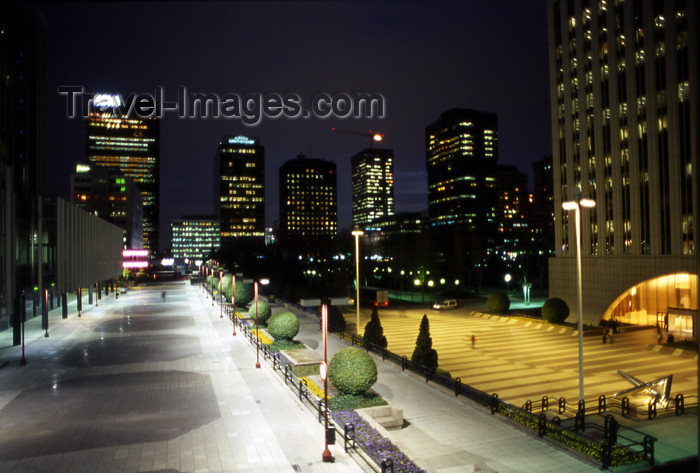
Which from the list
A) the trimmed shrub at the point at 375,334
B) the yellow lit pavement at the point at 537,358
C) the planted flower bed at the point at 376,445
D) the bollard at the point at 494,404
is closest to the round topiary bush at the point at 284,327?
the trimmed shrub at the point at 375,334

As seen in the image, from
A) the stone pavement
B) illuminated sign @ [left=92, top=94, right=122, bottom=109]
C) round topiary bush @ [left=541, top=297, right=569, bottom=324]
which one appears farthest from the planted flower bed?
illuminated sign @ [left=92, top=94, right=122, bottom=109]

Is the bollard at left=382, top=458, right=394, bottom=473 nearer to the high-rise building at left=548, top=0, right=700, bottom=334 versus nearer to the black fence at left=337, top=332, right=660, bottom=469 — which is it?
the black fence at left=337, top=332, right=660, bottom=469

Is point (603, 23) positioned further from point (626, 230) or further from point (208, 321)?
point (208, 321)

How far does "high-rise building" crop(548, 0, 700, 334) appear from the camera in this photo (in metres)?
35.9

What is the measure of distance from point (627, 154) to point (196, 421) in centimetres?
3965

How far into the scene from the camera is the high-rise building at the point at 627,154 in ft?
118

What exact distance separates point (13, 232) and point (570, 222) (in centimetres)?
4456

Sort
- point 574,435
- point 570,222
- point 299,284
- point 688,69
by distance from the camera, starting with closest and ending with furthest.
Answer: point 574,435, point 688,69, point 570,222, point 299,284

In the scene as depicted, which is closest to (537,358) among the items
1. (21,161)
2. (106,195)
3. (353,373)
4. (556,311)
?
(556,311)

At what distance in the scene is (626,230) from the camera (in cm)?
4084

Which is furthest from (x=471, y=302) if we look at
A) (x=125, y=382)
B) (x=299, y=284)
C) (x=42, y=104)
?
(x=42, y=104)

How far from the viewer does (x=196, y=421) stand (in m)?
16.4

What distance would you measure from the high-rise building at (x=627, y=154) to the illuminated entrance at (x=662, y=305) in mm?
91

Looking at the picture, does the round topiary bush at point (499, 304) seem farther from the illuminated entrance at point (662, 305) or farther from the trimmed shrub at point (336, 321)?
the trimmed shrub at point (336, 321)
